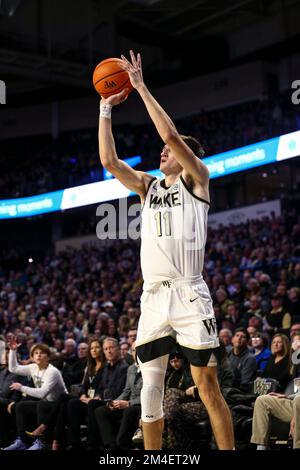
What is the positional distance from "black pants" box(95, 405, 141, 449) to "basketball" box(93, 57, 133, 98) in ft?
12.3

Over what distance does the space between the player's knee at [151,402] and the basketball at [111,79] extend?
1.98m

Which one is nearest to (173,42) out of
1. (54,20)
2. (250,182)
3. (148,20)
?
(148,20)

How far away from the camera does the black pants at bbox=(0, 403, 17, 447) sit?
867cm

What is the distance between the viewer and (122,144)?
25.2 metres

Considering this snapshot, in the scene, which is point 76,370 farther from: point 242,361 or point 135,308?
point 135,308

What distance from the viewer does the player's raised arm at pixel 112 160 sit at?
14.8 ft

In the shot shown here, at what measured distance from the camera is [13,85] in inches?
1092

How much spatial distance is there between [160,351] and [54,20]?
69.5 ft

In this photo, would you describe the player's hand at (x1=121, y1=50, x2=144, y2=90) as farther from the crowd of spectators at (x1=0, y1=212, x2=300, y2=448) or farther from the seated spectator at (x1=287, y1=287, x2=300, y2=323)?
the seated spectator at (x1=287, y1=287, x2=300, y2=323)

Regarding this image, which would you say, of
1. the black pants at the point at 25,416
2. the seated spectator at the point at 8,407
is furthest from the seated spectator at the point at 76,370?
the black pants at the point at 25,416

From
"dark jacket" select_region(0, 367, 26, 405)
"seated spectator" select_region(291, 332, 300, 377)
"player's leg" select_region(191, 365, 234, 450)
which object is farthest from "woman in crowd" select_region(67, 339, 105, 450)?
"player's leg" select_region(191, 365, 234, 450)

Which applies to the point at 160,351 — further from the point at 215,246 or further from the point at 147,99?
the point at 215,246

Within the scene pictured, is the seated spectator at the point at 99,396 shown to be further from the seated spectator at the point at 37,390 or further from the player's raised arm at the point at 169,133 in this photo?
the player's raised arm at the point at 169,133

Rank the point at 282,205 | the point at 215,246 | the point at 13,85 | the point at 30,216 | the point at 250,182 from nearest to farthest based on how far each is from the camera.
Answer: the point at 215,246, the point at 282,205, the point at 250,182, the point at 30,216, the point at 13,85
